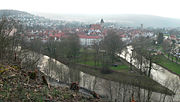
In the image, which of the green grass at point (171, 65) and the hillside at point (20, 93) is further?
the green grass at point (171, 65)

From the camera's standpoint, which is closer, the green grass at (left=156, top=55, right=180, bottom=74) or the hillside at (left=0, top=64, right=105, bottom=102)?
the hillside at (left=0, top=64, right=105, bottom=102)

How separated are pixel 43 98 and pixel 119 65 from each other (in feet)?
62.4

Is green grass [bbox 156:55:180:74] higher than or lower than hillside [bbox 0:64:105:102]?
lower

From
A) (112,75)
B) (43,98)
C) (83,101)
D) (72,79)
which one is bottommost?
(112,75)

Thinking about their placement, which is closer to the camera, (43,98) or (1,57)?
(43,98)

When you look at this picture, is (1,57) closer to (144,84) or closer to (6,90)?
(6,90)

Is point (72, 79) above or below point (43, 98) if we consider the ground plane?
below

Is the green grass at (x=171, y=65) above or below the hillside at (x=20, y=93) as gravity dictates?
below

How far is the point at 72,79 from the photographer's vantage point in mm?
13688

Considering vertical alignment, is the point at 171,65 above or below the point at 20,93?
below

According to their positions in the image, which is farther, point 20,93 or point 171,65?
point 171,65

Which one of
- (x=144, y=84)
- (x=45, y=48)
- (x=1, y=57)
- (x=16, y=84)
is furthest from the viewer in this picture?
(x=45, y=48)

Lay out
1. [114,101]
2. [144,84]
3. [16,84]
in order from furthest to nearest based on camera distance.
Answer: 1. [144,84]
2. [114,101]
3. [16,84]

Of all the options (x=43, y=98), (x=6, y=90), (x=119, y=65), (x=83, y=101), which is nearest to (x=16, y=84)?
(x=6, y=90)
